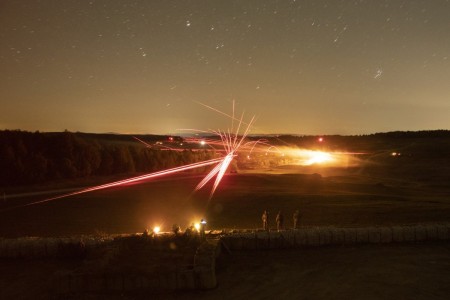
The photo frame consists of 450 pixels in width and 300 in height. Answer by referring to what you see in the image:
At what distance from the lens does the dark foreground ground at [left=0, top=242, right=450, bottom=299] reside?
7.34 metres

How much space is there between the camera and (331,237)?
998cm

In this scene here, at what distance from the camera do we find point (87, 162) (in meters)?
38.6

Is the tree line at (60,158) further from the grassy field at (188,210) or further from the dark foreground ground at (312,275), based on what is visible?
the dark foreground ground at (312,275)

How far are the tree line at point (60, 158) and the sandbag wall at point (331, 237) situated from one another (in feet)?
92.1

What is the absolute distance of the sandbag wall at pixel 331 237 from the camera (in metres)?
9.84

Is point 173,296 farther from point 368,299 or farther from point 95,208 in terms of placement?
point 95,208

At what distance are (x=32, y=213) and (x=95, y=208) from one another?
8.88ft

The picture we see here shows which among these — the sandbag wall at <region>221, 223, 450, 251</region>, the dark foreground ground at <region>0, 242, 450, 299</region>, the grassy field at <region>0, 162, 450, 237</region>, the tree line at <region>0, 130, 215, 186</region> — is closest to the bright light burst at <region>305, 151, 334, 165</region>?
the tree line at <region>0, 130, 215, 186</region>

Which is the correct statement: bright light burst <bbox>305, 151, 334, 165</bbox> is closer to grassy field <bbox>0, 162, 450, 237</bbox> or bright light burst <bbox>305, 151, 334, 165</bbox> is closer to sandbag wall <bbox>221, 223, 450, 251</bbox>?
grassy field <bbox>0, 162, 450, 237</bbox>

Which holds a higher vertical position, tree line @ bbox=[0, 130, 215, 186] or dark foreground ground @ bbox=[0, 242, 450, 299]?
tree line @ bbox=[0, 130, 215, 186]

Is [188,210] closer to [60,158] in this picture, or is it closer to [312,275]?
[312,275]

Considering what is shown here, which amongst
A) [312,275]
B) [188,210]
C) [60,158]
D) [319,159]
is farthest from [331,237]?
[319,159]

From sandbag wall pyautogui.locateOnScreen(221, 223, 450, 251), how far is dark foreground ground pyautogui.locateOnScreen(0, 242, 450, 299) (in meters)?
0.24

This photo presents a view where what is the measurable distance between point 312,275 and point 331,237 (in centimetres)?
203
